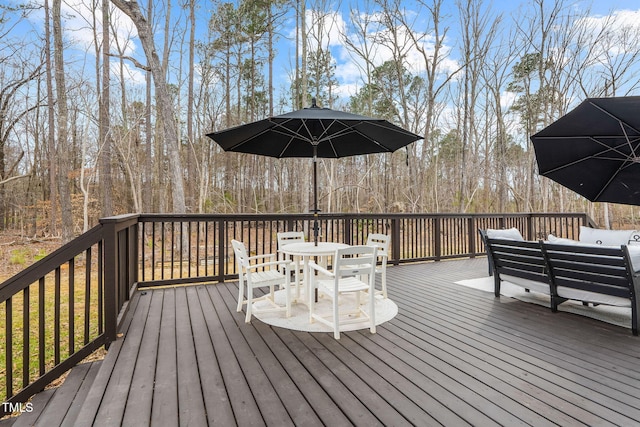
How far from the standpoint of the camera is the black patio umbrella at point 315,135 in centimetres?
313

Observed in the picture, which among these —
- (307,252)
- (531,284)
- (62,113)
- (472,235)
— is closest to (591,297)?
(531,284)

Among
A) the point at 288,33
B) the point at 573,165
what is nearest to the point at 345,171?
the point at 288,33

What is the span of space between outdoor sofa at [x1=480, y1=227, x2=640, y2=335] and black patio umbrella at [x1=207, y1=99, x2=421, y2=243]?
169 cm

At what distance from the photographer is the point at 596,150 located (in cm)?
372

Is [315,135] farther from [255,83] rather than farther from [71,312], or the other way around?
[255,83]

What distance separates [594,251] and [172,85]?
14.1 meters

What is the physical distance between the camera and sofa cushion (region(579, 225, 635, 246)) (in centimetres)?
403

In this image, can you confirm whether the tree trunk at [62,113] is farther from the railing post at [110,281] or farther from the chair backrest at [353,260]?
the chair backrest at [353,260]

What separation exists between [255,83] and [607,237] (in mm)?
12860

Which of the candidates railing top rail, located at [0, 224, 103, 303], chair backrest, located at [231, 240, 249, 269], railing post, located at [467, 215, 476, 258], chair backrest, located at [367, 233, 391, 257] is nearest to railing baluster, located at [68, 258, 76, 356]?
railing top rail, located at [0, 224, 103, 303]

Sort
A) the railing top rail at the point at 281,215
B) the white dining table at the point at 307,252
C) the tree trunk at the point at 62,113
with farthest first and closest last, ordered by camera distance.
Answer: the tree trunk at the point at 62,113 < the railing top rail at the point at 281,215 < the white dining table at the point at 307,252

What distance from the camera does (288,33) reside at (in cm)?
1166

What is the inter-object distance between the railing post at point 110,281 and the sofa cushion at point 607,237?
5692 millimetres

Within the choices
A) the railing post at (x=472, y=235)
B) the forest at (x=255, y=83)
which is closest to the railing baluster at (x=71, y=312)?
the railing post at (x=472, y=235)
